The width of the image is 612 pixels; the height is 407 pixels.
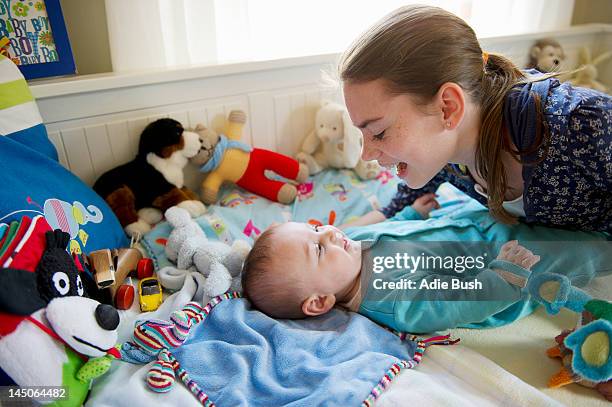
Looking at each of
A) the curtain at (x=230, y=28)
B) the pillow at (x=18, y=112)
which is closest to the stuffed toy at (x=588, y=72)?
→ the curtain at (x=230, y=28)

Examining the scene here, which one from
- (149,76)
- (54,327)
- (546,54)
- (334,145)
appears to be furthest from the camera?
(546,54)

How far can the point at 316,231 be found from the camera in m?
1.07

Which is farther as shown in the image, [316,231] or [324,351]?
[316,231]

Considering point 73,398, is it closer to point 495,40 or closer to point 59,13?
point 59,13

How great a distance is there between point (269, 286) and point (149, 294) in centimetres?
29

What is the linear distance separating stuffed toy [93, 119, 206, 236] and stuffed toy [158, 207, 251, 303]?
0.18 metres

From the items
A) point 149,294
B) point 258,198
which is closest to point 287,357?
point 149,294

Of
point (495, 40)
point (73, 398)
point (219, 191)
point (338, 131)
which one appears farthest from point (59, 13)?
point (495, 40)

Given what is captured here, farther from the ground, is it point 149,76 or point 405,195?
point 149,76

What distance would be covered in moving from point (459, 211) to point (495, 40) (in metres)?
0.98

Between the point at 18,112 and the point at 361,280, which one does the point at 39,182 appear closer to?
the point at 18,112

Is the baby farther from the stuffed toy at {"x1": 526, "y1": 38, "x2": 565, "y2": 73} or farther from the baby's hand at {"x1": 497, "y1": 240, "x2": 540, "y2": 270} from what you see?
the stuffed toy at {"x1": 526, "y1": 38, "x2": 565, "y2": 73}

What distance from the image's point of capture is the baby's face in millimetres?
996

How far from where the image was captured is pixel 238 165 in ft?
4.97
